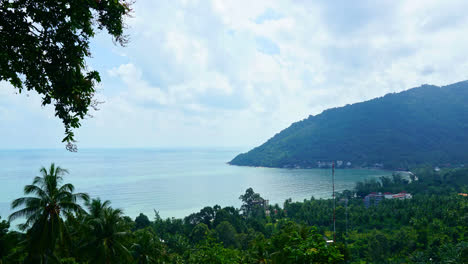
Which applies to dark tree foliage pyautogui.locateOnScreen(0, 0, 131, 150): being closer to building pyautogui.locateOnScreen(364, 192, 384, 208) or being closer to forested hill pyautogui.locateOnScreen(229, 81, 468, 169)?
building pyautogui.locateOnScreen(364, 192, 384, 208)

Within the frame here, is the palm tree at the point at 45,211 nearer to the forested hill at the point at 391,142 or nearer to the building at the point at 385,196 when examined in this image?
the building at the point at 385,196

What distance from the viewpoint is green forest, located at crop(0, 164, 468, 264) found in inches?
459

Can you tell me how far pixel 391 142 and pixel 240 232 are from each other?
148 metres

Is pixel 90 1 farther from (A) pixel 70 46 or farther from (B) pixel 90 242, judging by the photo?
(B) pixel 90 242

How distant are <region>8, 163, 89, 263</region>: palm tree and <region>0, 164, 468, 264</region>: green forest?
4cm

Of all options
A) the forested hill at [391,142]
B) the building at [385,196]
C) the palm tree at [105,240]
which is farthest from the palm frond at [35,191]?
the forested hill at [391,142]

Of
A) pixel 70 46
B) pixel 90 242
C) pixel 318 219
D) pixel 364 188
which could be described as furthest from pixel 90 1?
pixel 364 188

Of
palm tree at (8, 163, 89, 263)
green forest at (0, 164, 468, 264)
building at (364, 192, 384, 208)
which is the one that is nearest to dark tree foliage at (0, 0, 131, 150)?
green forest at (0, 164, 468, 264)

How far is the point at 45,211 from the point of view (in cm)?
1195

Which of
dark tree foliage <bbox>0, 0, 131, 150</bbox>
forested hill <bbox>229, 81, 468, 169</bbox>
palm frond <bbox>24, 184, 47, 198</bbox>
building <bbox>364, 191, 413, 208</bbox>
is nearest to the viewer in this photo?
dark tree foliage <bbox>0, 0, 131, 150</bbox>

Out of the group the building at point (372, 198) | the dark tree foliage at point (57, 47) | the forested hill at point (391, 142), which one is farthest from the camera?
the forested hill at point (391, 142)

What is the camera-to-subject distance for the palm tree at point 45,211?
1157 cm

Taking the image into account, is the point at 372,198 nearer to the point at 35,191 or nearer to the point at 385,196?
the point at 385,196

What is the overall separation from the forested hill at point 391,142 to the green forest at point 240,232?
6719cm
